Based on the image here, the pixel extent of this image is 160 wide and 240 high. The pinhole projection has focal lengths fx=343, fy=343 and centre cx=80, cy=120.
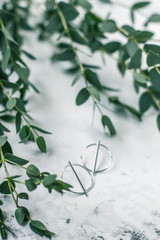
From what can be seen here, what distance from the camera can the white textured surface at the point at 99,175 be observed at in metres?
0.46

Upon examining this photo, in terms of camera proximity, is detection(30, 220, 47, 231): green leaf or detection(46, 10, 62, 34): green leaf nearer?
detection(30, 220, 47, 231): green leaf

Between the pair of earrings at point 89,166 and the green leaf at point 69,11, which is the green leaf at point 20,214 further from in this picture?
the green leaf at point 69,11

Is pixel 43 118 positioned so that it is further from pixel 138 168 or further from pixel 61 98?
pixel 138 168

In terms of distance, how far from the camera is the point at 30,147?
0.55 m

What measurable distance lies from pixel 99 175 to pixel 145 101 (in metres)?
0.15

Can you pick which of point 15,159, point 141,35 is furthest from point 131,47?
point 15,159

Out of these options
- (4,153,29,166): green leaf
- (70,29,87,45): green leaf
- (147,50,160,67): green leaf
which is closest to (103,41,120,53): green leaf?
(70,29,87,45): green leaf

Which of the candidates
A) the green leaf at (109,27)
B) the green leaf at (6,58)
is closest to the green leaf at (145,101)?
the green leaf at (109,27)

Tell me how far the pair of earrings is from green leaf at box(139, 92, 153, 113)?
9 cm

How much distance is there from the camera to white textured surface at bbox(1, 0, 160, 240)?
1.52 ft

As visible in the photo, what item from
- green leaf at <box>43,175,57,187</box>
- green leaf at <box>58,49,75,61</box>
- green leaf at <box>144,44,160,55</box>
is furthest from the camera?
green leaf at <box>58,49,75,61</box>

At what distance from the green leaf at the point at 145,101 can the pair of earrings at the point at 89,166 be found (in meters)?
0.09

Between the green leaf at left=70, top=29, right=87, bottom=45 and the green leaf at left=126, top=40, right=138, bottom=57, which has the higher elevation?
the green leaf at left=126, top=40, right=138, bottom=57

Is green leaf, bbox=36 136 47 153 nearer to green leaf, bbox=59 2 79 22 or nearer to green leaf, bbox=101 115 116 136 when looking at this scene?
green leaf, bbox=101 115 116 136
